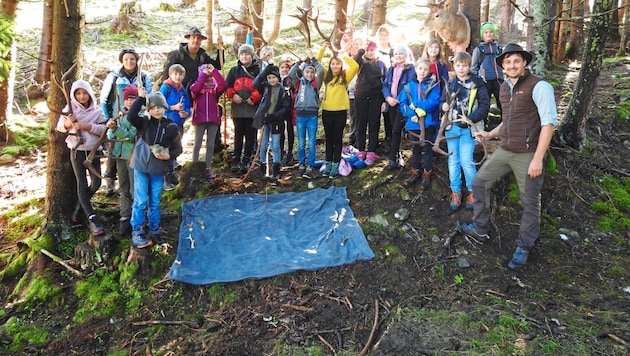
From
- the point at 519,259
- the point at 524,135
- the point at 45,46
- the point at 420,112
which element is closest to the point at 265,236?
the point at 420,112

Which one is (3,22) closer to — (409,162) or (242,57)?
(242,57)

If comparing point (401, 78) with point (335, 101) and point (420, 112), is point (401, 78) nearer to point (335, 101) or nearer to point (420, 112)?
point (420, 112)

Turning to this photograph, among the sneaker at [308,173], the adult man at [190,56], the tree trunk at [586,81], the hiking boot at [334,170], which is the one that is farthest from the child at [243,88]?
the tree trunk at [586,81]

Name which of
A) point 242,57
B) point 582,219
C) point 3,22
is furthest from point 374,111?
point 3,22

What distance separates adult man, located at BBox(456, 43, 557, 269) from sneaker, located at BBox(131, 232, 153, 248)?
404 cm

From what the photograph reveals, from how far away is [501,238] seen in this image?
558 cm

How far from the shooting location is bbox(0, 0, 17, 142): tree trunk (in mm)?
7715

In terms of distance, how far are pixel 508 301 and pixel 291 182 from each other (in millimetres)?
3596

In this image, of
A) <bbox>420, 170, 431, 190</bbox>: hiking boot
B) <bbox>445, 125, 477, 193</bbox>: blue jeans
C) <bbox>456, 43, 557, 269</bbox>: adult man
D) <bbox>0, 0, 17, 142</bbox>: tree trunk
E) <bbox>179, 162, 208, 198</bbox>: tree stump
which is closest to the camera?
<bbox>456, 43, 557, 269</bbox>: adult man

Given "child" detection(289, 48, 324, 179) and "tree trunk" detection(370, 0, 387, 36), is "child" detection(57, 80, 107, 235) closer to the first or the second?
"child" detection(289, 48, 324, 179)

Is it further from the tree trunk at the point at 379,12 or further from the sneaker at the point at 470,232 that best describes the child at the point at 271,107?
the tree trunk at the point at 379,12

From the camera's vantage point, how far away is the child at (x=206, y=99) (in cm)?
666

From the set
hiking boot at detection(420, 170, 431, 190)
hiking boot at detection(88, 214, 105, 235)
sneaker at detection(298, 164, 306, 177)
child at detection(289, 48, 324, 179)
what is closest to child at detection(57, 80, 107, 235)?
hiking boot at detection(88, 214, 105, 235)

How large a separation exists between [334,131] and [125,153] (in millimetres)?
3138
